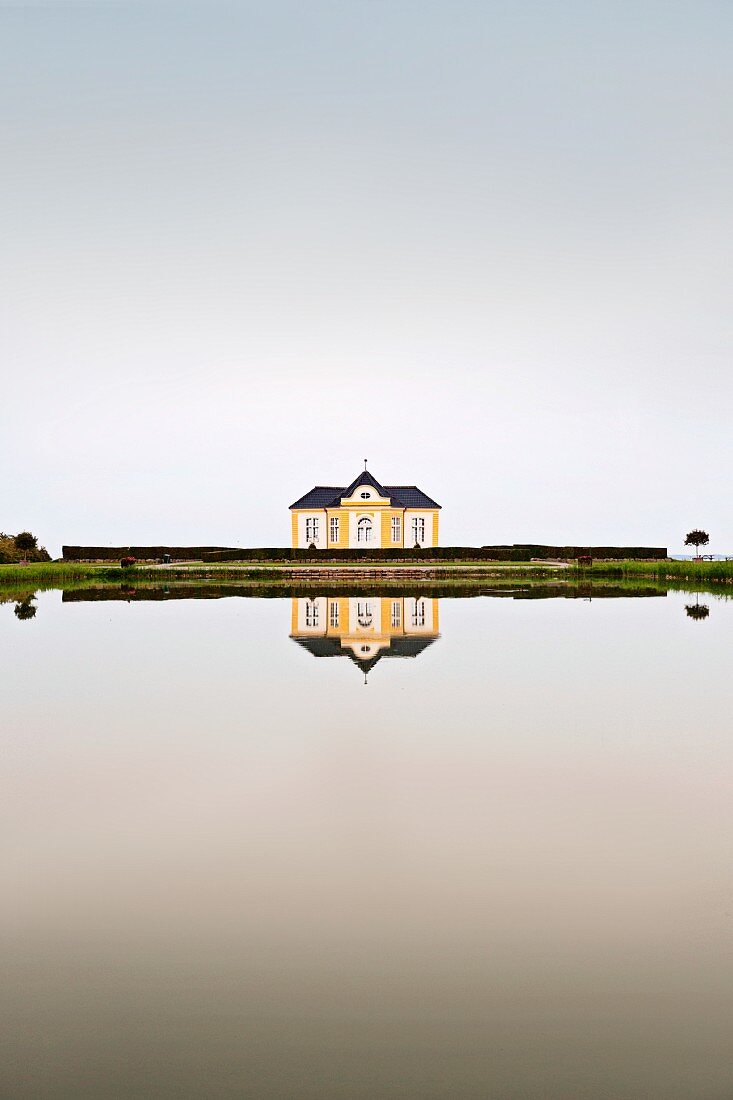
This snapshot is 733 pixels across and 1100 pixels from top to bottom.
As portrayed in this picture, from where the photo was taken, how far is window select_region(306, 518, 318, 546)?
58.2 meters

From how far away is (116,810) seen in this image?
19.3 ft

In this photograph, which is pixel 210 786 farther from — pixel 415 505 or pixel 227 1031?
pixel 415 505

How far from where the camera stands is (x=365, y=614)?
21.6 meters

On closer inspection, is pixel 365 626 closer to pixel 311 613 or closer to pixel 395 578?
pixel 311 613

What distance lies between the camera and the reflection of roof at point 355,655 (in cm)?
1357

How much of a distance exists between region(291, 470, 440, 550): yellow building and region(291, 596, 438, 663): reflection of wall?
94.9 feet

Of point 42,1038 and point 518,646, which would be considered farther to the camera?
point 518,646

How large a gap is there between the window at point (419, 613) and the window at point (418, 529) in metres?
32.7

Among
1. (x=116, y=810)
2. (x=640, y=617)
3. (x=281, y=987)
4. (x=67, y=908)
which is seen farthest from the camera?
(x=640, y=617)

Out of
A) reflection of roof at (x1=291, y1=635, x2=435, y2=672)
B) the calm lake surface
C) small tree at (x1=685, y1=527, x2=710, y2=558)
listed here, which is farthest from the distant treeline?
the calm lake surface

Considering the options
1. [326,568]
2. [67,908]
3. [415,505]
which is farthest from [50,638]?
[415,505]

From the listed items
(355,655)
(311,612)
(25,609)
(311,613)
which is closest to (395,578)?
(311,612)

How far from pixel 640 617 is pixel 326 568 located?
2523 cm

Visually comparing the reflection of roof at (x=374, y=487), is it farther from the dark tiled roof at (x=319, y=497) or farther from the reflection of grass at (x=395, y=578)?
the reflection of grass at (x=395, y=578)
